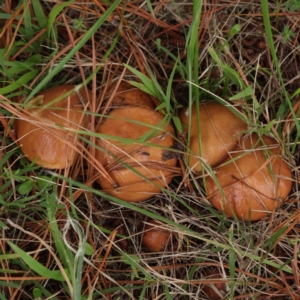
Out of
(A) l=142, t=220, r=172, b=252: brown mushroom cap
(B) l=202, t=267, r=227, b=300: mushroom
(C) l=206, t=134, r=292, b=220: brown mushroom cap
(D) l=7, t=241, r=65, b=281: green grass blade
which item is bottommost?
(B) l=202, t=267, r=227, b=300: mushroom

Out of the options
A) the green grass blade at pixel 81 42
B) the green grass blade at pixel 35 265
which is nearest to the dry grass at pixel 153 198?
the green grass blade at pixel 35 265

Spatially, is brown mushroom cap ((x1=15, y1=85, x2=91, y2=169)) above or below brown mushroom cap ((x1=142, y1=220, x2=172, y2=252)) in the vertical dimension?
above

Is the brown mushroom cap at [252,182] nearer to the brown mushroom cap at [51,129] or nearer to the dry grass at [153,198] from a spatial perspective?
the dry grass at [153,198]

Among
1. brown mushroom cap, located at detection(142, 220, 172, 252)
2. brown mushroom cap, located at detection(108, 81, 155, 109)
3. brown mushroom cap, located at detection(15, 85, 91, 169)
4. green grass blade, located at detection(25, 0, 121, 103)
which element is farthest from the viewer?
brown mushroom cap, located at detection(142, 220, 172, 252)

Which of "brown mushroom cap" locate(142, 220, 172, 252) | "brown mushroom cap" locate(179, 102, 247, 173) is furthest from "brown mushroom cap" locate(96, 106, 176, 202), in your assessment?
"brown mushroom cap" locate(142, 220, 172, 252)

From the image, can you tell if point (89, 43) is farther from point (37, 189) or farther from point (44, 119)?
point (37, 189)

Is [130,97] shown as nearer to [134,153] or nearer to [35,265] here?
[134,153]

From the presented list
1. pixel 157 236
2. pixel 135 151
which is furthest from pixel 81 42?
pixel 157 236

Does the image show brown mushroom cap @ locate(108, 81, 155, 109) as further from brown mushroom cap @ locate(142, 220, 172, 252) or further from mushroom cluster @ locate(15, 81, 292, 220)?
brown mushroom cap @ locate(142, 220, 172, 252)
